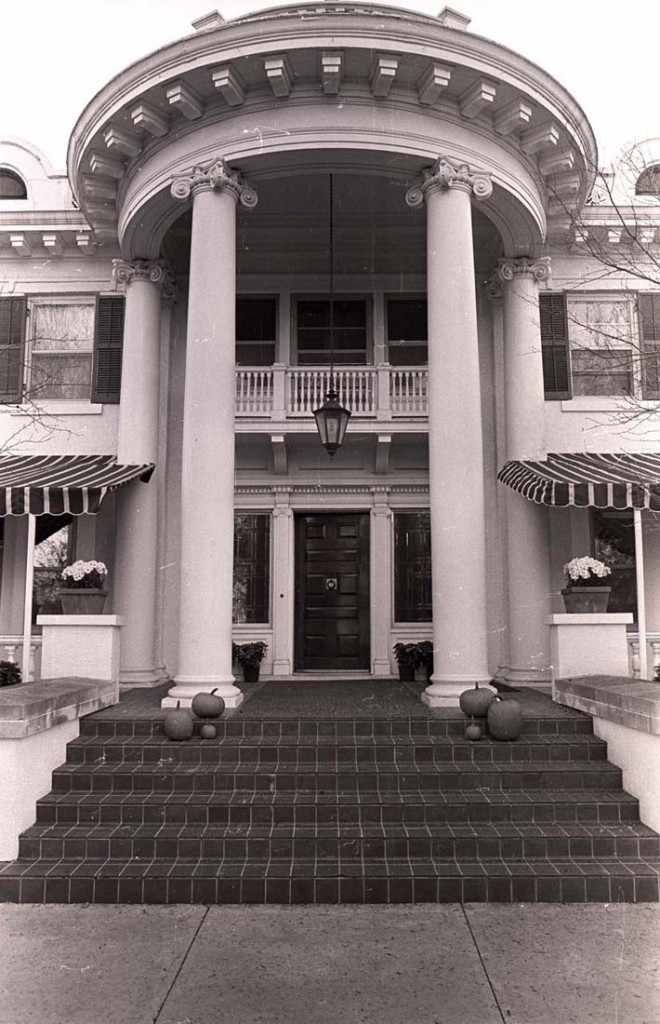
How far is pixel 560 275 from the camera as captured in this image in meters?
12.8

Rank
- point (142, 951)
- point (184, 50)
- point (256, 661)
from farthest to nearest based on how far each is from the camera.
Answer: point (256, 661), point (184, 50), point (142, 951)

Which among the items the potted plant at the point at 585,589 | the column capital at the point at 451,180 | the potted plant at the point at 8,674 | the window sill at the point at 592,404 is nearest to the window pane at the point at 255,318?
the column capital at the point at 451,180

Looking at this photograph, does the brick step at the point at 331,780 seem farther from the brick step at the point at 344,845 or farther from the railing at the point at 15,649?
the railing at the point at 15,649

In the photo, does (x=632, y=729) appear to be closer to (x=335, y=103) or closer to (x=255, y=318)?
(x=335, y=103)

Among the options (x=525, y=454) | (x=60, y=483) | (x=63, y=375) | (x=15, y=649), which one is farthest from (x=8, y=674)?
(x=525, y=454)

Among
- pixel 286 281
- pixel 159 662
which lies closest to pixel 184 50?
pixel 286 281

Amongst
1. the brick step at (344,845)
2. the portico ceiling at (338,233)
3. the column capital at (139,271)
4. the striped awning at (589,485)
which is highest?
the portico ceiling at (338,233)

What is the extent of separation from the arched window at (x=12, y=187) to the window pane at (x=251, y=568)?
21.8 feet

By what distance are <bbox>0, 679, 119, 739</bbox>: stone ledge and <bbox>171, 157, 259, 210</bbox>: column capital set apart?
19.3 feet

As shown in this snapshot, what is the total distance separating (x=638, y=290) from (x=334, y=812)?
31.9 feet

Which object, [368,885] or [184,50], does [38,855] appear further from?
[184,50]

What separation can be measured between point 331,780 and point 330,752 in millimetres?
408

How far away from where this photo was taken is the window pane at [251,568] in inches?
511

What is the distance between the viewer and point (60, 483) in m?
10.8
